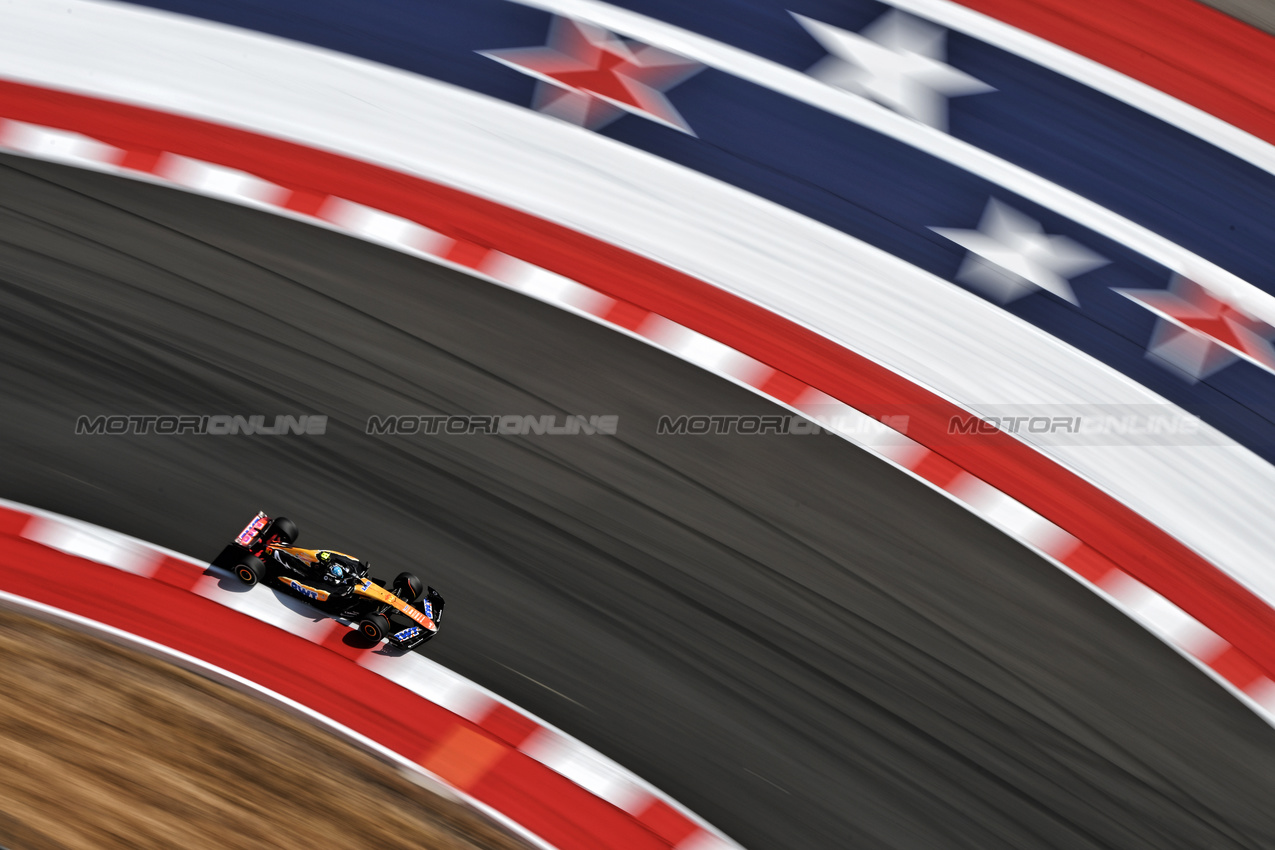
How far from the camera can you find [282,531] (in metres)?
8.16

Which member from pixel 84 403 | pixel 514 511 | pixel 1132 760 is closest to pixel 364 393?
pixel 514 511

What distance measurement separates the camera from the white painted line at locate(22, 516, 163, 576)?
26.9ft

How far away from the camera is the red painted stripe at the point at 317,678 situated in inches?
304

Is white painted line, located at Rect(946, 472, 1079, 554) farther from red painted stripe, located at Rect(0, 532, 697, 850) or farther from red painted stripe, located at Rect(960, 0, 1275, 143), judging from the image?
red painted stripe, located at Rect(960, 0, 1275, 143)

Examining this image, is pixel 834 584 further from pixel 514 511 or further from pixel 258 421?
pixel 258 421

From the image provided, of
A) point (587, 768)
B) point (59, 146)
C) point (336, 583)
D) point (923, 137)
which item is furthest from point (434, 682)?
point (923, 137)

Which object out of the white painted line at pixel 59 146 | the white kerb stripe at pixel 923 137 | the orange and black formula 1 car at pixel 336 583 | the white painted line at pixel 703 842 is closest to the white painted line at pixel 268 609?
the orange and black formula 1 car at pixel 336 583

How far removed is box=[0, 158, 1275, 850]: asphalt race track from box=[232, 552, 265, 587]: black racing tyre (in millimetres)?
483

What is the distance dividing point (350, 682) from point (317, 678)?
0.78ft

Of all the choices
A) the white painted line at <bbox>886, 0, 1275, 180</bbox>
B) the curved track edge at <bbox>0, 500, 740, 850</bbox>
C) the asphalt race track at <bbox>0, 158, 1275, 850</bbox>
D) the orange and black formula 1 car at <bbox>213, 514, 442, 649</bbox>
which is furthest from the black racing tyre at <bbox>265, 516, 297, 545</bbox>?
the white painted line at <bbox>886, 0, 1275, 180</bbox>

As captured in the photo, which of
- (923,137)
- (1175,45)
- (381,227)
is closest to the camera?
(381,227)

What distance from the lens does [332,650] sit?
807 centimetres

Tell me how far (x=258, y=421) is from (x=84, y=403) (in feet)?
4.40

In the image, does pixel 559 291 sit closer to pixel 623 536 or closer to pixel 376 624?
pixel 623 536
